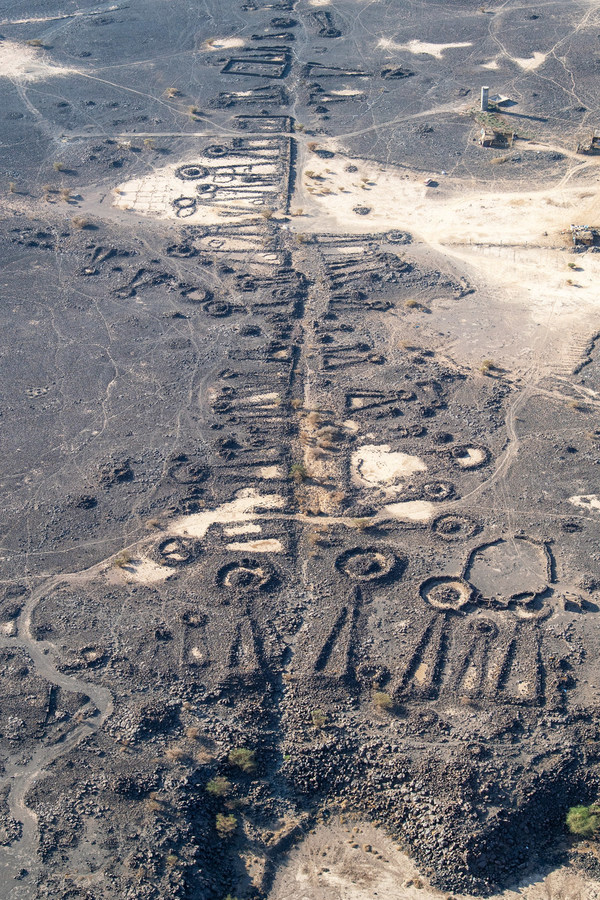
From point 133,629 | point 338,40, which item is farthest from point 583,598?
point 338,40

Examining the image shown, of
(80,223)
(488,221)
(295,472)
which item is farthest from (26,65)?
(295,472)

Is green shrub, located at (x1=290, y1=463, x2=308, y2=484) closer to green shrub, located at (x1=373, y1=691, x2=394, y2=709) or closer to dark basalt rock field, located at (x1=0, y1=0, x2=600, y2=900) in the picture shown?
dark basalt rock field, located at (x1=0, y1=0, x2=600, y2=900)

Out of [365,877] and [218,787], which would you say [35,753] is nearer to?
[218,787]

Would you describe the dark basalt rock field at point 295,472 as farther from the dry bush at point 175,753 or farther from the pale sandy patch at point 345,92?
the pale sandy patch at point 345,92

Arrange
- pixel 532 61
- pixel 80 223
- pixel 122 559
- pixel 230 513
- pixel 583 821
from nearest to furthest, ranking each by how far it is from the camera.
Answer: pixel 583 821, pixel 122 559, pixel 230 513, pixel 80 223, pixel 532 61

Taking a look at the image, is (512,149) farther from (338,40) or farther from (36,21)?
(36,21)

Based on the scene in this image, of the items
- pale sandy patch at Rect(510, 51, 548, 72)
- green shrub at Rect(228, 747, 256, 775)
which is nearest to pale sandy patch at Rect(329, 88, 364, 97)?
pale sandy patch at Rect(510, 51, 548, 72)

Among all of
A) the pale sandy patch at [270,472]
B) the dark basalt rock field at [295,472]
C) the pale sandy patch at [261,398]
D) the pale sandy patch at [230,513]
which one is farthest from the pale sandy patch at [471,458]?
the pale sandy patch at [261,398]
